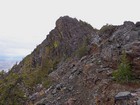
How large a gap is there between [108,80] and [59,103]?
599 cm

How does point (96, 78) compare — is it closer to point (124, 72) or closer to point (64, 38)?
point (124, 72)

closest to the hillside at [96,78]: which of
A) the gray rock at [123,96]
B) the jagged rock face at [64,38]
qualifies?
the gray rock at [123,96]

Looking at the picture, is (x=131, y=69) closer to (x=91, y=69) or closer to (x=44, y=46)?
(x=91, y=69)

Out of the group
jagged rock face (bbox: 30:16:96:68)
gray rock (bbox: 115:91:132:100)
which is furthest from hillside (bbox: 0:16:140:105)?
jagged rock face (bbox: 30:16:96:68)

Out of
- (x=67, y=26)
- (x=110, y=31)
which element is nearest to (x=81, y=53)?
(x=110, y=31)

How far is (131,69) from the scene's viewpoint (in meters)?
30.8

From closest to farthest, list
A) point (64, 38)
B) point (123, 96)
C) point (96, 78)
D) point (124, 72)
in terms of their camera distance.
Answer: point (123, 96), point (124, 72), point (96, 78), point (64, 38)

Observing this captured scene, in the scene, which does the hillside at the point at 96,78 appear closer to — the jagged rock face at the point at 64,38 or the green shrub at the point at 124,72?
the green shrub at the point at 124,72

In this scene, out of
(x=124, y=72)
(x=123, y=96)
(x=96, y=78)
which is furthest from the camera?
(x=96, y=78)

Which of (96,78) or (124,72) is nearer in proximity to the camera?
(124,72)

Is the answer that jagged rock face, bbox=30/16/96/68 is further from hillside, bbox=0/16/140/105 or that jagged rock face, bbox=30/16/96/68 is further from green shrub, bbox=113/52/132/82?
green shrub, bbox=113/52/132/82

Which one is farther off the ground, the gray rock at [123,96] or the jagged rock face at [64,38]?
the jagged rock face at [64,38]

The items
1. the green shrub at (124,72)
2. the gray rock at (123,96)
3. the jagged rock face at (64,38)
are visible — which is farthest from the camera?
the jagged rock face at (64,38)

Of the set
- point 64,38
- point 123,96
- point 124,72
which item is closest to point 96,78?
point 124,72
